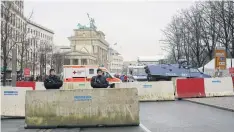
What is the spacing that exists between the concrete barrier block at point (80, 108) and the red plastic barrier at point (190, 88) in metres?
13.2

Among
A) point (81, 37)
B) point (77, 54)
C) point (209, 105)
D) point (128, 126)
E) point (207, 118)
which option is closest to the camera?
point (128, 126)

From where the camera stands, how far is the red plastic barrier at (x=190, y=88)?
25.3 meters

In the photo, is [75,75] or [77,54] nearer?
[75,75]

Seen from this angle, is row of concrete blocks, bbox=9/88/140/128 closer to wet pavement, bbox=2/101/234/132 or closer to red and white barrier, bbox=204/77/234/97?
wet pavement, bbox=2/101/234/132

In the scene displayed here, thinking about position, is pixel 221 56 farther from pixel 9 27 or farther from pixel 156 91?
pixel 9 27

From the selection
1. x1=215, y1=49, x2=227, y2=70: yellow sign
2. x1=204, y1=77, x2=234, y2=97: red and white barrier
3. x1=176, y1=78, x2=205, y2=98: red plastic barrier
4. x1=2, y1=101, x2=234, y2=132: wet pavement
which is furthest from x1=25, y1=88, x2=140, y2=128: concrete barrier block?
x1=215, y1=49, x2=227, y2=70: yellow sign

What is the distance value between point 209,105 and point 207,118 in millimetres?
5588

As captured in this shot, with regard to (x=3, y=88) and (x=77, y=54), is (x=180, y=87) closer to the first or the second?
(x=3, y=88)

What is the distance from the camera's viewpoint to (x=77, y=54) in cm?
13825

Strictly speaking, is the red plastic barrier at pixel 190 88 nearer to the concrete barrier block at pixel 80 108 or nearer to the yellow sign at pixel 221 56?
the yellow sign at pixel 221 56

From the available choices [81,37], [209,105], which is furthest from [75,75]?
[81,37]

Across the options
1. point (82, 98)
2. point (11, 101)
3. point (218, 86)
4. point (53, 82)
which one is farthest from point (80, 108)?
point (218, 86)

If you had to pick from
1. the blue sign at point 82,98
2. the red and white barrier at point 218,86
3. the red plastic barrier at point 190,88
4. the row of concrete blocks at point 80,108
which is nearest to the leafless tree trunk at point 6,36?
the red plastic barrier at point 190,88

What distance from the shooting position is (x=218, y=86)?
25.8 m
